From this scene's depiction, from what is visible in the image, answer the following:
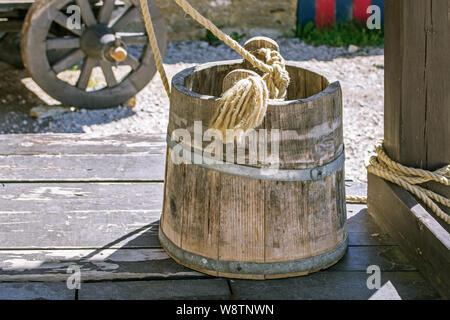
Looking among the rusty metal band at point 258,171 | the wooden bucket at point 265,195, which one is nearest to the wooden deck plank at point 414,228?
the wooden bucket at point 265,195

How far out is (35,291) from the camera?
2.25 meters

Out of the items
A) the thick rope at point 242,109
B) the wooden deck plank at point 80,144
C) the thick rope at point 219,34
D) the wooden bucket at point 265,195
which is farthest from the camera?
the wooden deck plank at point 80,144

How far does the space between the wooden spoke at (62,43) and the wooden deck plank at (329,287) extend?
152 inches

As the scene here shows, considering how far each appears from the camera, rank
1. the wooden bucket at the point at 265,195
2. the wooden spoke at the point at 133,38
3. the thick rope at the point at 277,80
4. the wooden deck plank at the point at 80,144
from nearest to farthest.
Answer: the wooden bucket at the point at 265,195
the thick rope at the point at 277,80
the wooden deck plank at the point at 80,144
the wooden spoke at the point at 133,38

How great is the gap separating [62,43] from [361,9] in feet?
12.4

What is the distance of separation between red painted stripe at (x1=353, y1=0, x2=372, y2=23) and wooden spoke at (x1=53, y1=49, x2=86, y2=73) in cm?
355

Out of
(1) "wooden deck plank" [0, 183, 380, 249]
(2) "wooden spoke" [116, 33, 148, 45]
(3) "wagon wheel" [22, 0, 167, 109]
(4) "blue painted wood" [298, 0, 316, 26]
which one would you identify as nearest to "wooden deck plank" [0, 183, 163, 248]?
(1) "wooden deck plank" [0, 183, 380, 249]

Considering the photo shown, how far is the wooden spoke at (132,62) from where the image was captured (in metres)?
5.86

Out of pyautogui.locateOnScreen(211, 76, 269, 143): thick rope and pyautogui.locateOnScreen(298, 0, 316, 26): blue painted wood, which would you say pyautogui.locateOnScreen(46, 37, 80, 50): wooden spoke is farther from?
pyautogui.locateOnScreen(211, 76, 269, 143): thick rope

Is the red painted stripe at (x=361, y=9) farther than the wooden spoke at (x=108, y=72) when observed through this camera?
Yes

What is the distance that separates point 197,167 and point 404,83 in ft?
2.67

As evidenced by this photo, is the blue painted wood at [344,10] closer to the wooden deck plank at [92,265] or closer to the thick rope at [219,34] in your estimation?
the thick rope at [219,34]

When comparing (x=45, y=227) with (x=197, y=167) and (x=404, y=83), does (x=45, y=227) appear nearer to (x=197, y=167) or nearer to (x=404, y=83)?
(x=197, y=167)
